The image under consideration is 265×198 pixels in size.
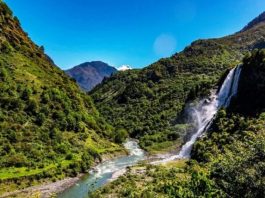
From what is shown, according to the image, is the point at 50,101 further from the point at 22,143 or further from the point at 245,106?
the point at 245,106

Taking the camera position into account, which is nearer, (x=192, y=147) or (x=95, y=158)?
(x=192, y=147)

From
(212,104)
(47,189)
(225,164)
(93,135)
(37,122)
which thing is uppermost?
(37,122)

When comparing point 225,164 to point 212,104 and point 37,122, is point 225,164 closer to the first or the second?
point 37,122

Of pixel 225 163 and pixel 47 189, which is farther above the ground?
pixel 225 163

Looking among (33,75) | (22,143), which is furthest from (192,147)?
(33,75)

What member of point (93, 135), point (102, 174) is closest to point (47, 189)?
point (102, 174)

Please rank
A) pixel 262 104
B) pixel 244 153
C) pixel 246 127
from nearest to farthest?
pixel 244 153, pixel 246 127, pixel 262 104

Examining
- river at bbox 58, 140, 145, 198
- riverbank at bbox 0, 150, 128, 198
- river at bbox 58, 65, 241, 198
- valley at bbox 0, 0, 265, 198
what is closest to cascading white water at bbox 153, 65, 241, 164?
river at bbox 58, 65, 241, 198

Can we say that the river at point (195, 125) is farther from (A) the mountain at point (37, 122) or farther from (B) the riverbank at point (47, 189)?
(A) the mountain at point (37, 122)
